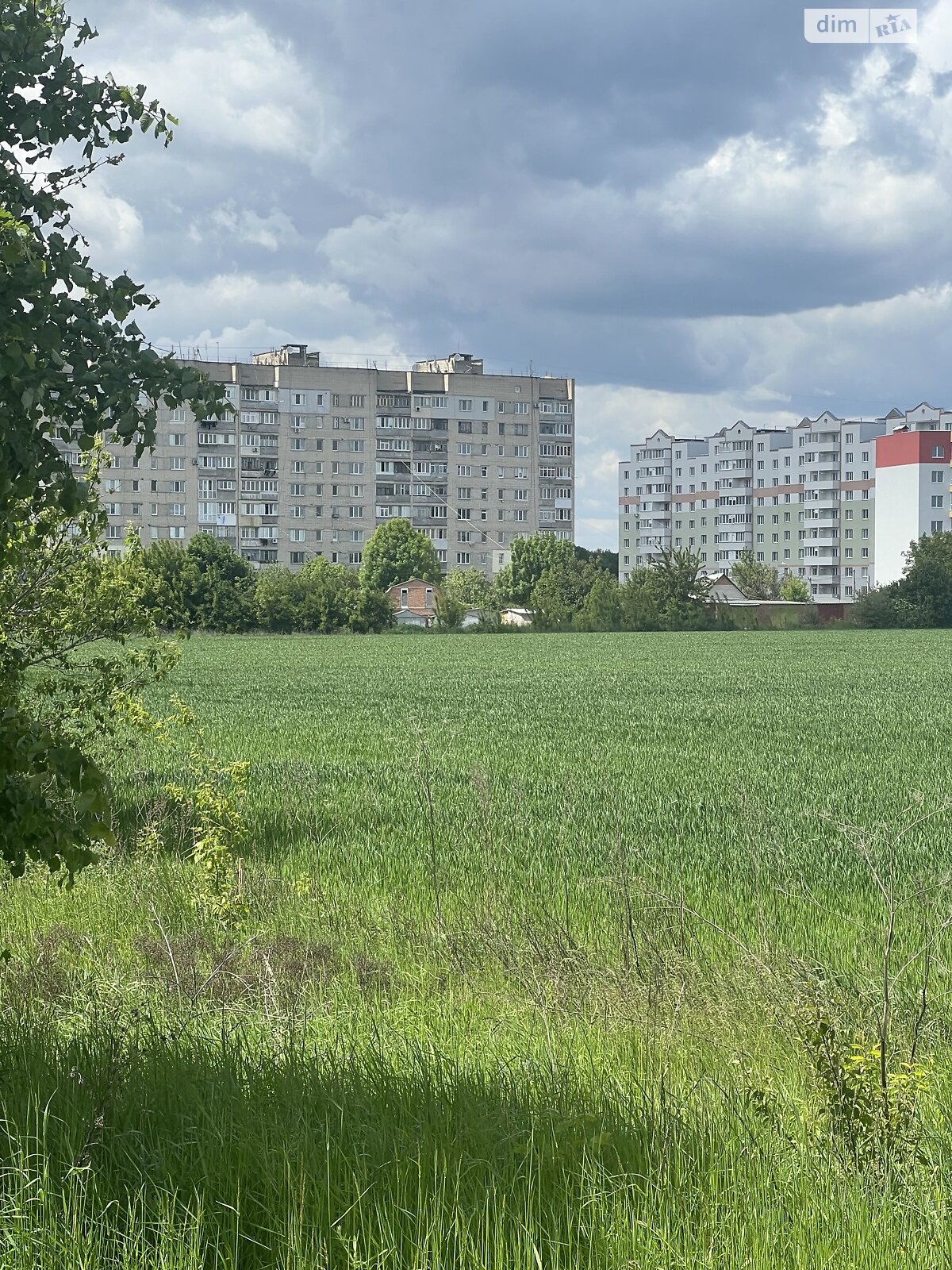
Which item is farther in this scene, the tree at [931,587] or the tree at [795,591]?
the tree at [795,591]

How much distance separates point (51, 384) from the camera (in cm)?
539

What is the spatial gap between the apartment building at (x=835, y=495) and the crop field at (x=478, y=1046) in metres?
150

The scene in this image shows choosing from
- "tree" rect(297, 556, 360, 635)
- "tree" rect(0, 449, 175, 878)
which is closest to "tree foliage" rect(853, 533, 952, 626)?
"tree" rect(297, 556, 360, 635)

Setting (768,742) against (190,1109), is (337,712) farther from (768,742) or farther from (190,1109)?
(190,1109)

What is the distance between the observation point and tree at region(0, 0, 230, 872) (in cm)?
407

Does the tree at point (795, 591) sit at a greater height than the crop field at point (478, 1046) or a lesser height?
greater

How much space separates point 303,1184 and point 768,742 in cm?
2205

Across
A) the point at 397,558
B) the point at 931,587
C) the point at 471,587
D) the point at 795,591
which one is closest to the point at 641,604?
the point at 931,587

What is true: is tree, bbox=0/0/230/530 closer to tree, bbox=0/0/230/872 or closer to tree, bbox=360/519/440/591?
tree, bbox=0/0/230/872

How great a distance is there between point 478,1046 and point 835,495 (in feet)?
598

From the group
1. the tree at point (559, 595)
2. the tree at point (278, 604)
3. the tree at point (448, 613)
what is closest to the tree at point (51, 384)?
the tree at point (278, 604)

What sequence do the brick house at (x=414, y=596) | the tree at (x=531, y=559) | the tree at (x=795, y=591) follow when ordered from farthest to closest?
the tree at (x=795, y=591) → the tree at (x=531, y=559) → the brick house at (x=414, y=596)

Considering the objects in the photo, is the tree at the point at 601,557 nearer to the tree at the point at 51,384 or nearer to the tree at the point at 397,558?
the tree at the point at 397,558

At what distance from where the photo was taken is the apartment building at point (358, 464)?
149 m
